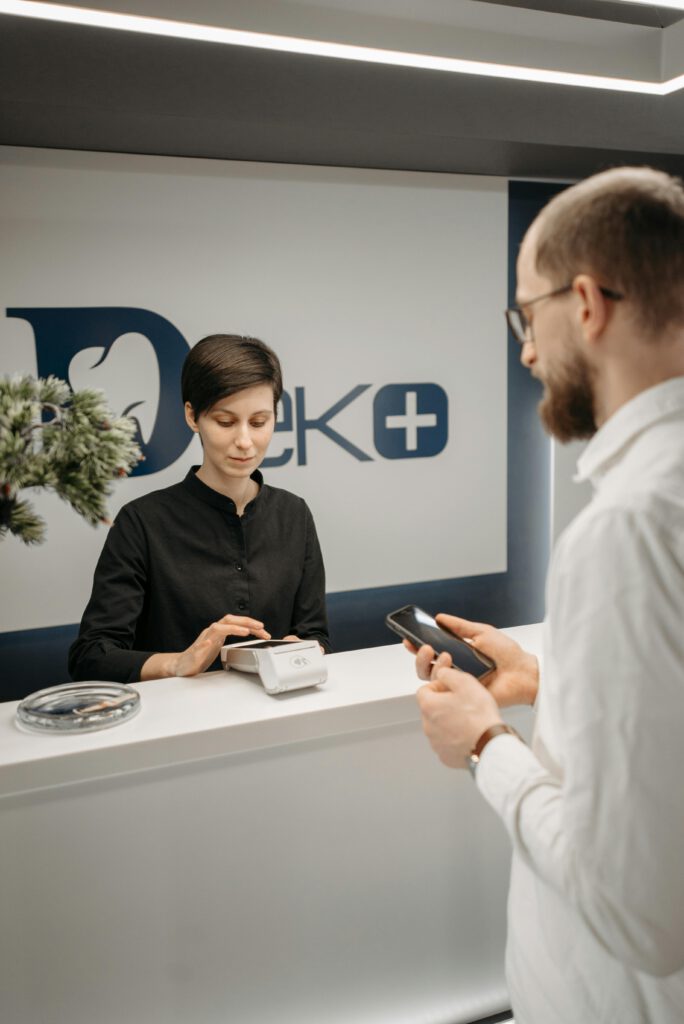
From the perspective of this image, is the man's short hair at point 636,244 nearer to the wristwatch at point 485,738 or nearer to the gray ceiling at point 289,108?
the wristwatch at point 485,738

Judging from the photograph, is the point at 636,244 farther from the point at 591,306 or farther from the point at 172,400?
the point at 172,400

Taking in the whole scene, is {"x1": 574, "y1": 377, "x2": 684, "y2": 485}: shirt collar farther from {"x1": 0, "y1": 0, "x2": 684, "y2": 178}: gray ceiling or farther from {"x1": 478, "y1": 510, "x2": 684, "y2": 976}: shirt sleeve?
{"x1": 0, "y1": 0, "x2": 684, "y2": 178}: gray ceiling

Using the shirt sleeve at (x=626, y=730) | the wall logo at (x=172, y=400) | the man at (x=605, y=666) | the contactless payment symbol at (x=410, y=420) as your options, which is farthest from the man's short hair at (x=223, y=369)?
the contactless payment symbol at (x=410, y=420)

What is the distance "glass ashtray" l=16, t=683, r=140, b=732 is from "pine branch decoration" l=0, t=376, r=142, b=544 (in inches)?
15.3

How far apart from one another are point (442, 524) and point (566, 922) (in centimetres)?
373

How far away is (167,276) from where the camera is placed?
4.05 m

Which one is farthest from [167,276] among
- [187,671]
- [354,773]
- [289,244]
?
[354,773]

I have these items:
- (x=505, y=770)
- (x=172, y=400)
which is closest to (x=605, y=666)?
(x=505, y=770)

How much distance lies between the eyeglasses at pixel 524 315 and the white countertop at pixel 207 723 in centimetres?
81

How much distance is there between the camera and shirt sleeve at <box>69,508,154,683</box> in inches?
81.5

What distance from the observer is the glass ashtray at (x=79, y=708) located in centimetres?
148

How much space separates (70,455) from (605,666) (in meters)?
0.84

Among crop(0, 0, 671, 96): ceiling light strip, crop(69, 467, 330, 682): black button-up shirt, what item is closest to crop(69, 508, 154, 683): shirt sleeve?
crop(69, 467, 330, 682): black button-up shirt

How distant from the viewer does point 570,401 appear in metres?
1.04
